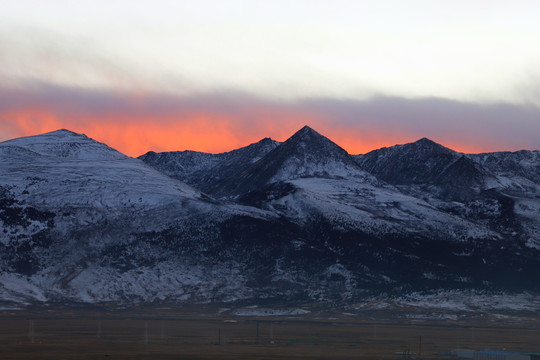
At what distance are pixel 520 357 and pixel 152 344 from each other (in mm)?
66784

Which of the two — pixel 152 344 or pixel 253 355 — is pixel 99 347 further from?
pixel 253 355

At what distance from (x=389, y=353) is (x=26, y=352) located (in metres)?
62.3

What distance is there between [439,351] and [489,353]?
17405 millimetres

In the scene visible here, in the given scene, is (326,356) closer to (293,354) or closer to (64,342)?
(293,354)

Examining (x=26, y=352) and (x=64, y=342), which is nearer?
(x=26, y=352)

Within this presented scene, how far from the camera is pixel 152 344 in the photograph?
195m

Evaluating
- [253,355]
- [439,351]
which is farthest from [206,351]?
[439,351]

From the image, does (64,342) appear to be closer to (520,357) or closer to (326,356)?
(326,356)

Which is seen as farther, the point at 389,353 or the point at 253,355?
the point at 389,353

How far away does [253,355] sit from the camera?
568 feet

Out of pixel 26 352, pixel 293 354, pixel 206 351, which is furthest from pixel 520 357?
pixel 26 352

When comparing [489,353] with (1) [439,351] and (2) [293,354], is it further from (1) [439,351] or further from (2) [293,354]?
(2) [293,354]

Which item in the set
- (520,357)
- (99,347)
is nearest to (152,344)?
(99,347)

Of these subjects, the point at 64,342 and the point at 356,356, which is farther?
the point at 64,342
